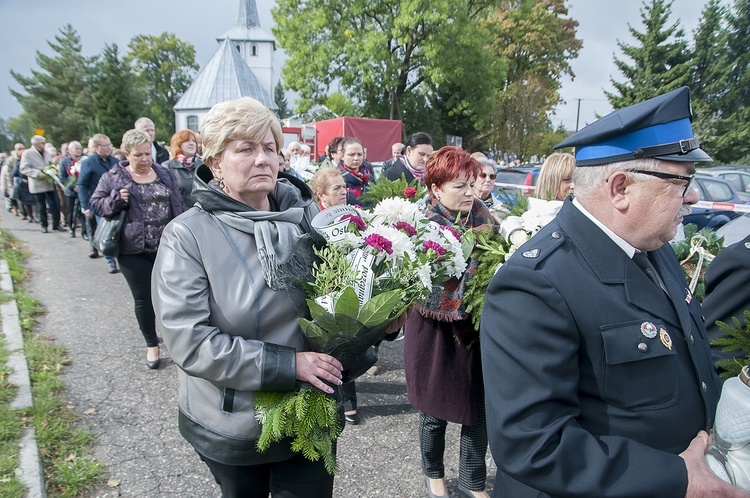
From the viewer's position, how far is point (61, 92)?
43969 millimetres

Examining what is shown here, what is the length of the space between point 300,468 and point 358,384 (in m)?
2.55

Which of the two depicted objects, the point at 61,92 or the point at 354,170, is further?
the point at 61,92

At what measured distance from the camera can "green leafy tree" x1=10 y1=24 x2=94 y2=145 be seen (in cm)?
4209

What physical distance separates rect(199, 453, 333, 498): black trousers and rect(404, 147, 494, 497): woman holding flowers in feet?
3.13

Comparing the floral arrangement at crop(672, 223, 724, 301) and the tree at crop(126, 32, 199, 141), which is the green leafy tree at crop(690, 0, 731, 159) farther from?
the tree at crop(126, 32, 199, 141)

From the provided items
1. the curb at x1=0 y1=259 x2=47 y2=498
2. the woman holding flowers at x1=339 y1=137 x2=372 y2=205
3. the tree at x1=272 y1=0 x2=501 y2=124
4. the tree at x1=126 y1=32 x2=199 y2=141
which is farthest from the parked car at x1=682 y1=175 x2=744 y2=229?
the tree at x1=126 y1=32 x2=199 y2=141

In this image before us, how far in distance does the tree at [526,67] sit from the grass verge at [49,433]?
3483 cm

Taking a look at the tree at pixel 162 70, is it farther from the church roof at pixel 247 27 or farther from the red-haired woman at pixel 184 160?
the red-haired woman at pixel 184 160

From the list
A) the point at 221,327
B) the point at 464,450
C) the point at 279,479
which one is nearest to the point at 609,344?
the point at 221,327

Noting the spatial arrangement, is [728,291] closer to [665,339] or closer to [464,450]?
[665,339]

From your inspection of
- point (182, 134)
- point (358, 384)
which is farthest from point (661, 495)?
point (182, 134)

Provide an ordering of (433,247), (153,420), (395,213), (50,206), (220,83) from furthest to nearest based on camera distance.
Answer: (220,83) → (50,206) → (153,420) → (395,213) → (433,247)

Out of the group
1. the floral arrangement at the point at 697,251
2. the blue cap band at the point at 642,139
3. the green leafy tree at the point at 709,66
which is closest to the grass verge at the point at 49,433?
the blue cap band at the point at 642,139

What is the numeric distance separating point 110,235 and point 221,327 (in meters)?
3.08
